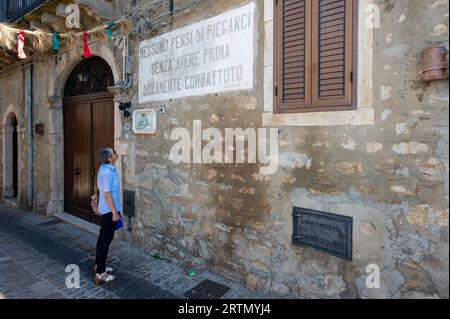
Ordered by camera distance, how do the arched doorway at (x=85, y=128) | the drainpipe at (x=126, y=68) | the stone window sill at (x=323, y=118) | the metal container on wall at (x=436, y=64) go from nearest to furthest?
the metal container on wall at (x=436, y=64) → the stone window sill at (x=323, y=118) → the drainpipe at (x=126, y=68) → the arched doorway at (x=85, y=128)

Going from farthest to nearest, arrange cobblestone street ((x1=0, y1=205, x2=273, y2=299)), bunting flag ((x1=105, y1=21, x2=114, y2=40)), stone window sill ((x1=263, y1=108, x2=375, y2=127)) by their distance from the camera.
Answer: bunting flag ((x1=105, y1=21, x2=114, y2=40))
cobblestone street ((x1=0, y1=205, x2=273, y2=299))
stone window sill ((x1=263, y1=108, x2=375, y2=127))

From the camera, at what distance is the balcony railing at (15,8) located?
22.7 feet

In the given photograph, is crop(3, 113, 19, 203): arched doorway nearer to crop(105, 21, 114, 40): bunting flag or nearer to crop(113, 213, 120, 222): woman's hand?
crop(105, 21, 114, 40): bunting flag

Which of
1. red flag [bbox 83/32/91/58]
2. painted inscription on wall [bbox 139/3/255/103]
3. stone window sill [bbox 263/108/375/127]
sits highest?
red flag [bbox 83/32/91/58]

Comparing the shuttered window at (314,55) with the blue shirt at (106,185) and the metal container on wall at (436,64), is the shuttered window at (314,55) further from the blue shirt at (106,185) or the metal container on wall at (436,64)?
the blue shirt at (106,185)

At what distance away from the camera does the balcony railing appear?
6926mm

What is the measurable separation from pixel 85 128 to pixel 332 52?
5.27 meters

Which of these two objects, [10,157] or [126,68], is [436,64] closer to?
[126,68]

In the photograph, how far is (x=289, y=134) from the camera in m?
3.30

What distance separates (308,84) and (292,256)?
1704 mm

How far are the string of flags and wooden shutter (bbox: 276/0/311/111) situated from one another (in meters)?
2.82

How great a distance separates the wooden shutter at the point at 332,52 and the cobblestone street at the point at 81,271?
2208 mm

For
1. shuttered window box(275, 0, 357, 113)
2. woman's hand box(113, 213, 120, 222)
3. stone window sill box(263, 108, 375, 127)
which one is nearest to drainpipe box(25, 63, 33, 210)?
woman's hand box(113, 213, 120, 222)

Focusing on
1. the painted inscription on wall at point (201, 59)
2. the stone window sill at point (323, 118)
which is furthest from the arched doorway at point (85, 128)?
the stone window sill at point (323, 118)
